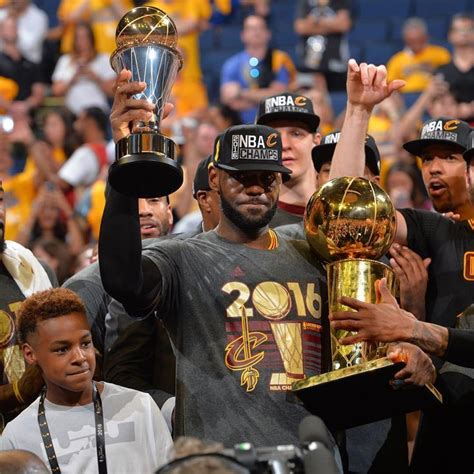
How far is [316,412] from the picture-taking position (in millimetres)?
→ 3773

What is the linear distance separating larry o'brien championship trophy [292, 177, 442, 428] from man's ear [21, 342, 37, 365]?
0.95 m

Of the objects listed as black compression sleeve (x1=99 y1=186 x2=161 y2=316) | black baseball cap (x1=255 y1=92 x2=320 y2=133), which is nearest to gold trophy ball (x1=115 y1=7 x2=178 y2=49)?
black compression sleeve (x1=99 y1=186 x2=161 y2=316)

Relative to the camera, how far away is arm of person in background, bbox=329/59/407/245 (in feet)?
14.2

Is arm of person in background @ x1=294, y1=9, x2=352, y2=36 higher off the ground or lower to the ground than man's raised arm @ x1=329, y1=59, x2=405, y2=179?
higher

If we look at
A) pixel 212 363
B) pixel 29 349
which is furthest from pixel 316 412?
pixel 29 349

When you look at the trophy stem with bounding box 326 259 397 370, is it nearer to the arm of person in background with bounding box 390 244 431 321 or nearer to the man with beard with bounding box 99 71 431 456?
the man with beard with bounding box 99 71 431 456

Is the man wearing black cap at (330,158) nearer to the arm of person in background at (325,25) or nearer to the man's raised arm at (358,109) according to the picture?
the man's raised arm at (358,109)

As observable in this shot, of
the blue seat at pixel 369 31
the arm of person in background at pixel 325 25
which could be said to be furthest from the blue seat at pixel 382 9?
the arm of person in background at pixel 325 25

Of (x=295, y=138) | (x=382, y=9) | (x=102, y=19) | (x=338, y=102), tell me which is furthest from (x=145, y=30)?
(x=382, y=9)

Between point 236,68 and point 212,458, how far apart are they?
26.8ft

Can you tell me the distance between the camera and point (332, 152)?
5066 millimetres

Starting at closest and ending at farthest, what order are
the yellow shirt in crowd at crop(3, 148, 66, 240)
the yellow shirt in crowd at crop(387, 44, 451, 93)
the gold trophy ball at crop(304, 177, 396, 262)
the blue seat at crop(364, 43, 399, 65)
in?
the gold trophy ball at crop(304, 177, 396, 262) < the yellow shirt in crowd at crop(3, 148, 66, 240) < the yellow shirt in crowd at crop(387, 44, 451, 93) < the blue seat at crop(364, 43, 399, 65)

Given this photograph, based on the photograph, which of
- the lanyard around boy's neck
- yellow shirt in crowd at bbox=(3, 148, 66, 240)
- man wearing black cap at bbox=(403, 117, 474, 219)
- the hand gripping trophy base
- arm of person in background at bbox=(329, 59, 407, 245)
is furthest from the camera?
yellow shirt in crowd at bbox=(3, 148, 66, 240)

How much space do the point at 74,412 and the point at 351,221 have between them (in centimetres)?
108
